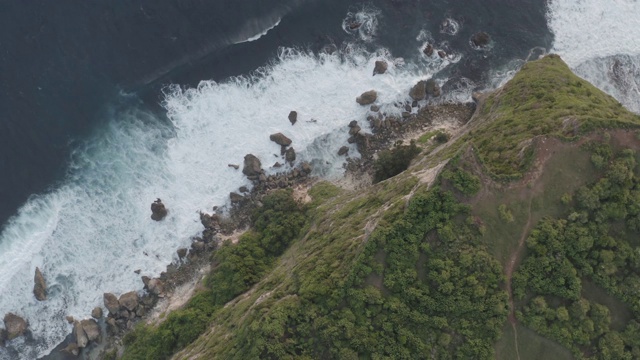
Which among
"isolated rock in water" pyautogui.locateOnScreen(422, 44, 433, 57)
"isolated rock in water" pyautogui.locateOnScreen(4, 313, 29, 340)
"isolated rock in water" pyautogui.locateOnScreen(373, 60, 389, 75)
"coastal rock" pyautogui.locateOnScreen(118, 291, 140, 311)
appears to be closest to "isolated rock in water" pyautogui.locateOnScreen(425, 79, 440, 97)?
"isolated rock in water" pyautogui.locateOnScreen(422, 44, 433, 57)

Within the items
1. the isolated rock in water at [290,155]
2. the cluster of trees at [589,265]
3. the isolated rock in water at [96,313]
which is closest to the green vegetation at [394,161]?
the isolated rock in water at [290,155]

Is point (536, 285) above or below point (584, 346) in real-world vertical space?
above

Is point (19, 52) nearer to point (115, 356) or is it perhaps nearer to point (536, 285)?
point (115, 356)

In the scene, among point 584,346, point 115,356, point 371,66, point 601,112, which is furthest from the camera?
point 371,66

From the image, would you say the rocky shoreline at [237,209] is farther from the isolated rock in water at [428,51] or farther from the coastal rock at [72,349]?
the isolated rock in water at [428,51]

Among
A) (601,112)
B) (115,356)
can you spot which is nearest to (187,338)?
(115,356)

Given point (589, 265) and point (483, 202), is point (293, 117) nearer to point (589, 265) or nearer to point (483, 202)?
point (483, 202)

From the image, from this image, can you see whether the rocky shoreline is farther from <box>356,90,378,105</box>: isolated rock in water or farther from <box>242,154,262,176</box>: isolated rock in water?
<box>242,154,262,176</box>: isolated rock in water
